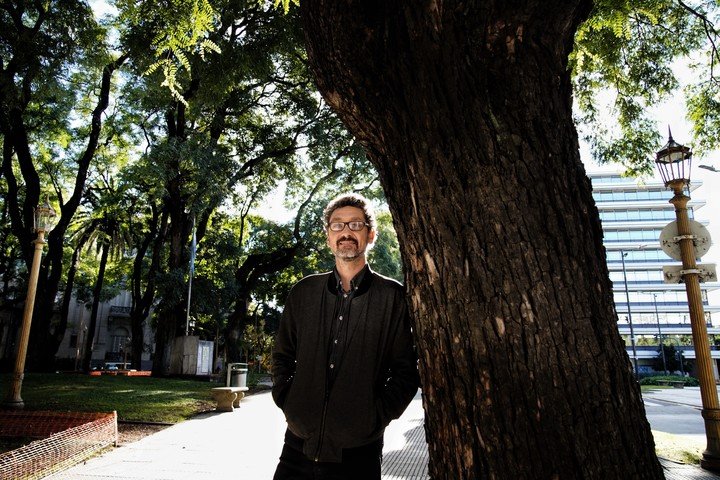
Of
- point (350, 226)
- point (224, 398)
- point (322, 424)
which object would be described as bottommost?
point (224, 398)

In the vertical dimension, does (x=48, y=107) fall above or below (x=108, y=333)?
above

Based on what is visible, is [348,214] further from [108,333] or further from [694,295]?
[108,333]

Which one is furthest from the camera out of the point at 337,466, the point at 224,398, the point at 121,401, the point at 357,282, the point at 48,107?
the point at 48,107

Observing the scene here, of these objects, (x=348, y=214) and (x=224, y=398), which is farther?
(x=224, y=398)

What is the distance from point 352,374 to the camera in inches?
86.4

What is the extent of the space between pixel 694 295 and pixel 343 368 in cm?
613

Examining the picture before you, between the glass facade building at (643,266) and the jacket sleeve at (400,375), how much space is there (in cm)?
7850

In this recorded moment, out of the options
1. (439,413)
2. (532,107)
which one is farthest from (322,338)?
(532,107)

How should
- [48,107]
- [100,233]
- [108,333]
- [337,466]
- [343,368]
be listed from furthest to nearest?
[108,333] → [100,233] → [48,107] → [343,368] → [337,466]

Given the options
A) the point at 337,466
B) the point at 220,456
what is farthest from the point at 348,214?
the point at 220,456

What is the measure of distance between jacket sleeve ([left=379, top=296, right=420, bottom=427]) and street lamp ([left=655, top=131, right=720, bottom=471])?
558 cm

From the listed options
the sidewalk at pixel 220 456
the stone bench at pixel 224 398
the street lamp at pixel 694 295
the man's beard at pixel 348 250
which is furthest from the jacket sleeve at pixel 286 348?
the stone bench at pixel 224 398

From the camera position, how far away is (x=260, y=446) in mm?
6480

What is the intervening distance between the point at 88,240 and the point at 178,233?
12694 mm
